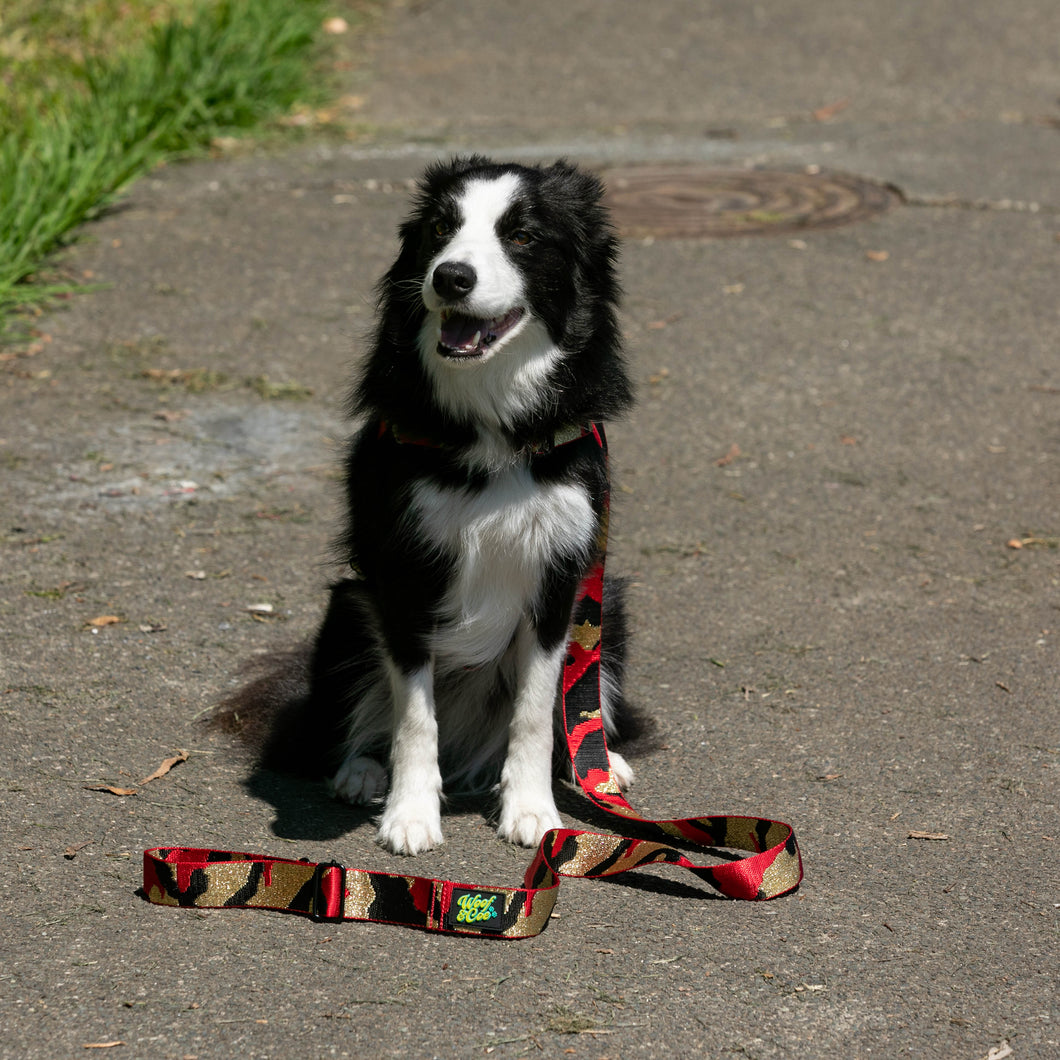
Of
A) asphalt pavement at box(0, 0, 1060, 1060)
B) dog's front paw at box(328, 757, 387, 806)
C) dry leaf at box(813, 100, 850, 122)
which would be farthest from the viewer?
dry leaf at box(813, 100, 850, 122)

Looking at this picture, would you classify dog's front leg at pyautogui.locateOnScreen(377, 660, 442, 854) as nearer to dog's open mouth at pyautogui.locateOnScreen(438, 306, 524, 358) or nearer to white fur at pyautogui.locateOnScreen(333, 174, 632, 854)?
white fur at pyautogui.locateOnScreen(333, 174, 632, 854)

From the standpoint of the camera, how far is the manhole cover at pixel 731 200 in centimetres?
697

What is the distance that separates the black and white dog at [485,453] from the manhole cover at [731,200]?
395 cm

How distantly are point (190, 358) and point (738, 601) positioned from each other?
2.81 metres

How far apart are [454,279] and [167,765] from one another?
57.1 inches

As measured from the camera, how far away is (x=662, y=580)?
4.46 meters

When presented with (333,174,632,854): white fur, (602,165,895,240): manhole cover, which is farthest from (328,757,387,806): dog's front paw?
(602,165,895,240): manhole cover

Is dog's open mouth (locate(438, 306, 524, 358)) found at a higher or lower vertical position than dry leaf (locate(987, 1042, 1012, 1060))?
higher

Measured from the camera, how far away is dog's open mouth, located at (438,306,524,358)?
9.37ft

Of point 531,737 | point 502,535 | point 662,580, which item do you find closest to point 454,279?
point 502,535

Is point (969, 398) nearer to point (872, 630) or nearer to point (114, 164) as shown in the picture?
point (872, 630)

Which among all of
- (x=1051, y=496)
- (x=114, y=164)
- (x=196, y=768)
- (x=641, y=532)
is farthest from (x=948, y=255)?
(x=196, y=768)

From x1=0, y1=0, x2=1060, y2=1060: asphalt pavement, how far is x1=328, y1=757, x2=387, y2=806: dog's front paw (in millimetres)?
65

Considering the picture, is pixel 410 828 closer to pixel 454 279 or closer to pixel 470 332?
pixel 470 332
